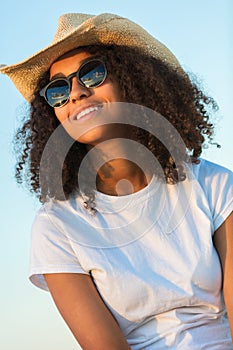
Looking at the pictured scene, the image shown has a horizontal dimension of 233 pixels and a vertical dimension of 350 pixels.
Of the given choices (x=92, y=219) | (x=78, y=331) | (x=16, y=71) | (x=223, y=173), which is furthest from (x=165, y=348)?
(x=16, y=71)

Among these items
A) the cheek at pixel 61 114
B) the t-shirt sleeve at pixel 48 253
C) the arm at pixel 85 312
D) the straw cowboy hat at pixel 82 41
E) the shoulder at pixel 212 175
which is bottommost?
the arm at pixel 85 312

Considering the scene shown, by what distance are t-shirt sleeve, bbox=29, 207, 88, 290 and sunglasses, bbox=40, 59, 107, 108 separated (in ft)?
1.88

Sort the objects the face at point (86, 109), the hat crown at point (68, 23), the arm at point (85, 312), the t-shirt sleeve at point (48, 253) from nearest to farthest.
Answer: the arm at point (85, 312) < the t-shirt sleeve at point (48, 253) < the face at point (86, 109) < the hat crown at point (68, 23)

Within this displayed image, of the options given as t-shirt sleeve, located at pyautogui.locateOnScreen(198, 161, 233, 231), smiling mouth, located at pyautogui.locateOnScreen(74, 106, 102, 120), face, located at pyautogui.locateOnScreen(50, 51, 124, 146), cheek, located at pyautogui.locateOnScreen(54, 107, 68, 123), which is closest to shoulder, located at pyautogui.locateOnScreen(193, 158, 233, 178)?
t-shirt sleeve, located at pyautogui.locateOnScreen(198, 161, 233, 231)

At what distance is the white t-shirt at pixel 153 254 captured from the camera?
125 inches

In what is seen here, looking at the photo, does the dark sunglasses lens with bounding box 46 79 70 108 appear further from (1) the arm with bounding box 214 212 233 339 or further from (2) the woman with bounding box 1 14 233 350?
(1) the arm with bounding box 214 212 233 339

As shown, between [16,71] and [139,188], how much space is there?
3.05ft

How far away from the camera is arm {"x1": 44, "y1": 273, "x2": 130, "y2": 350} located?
314 cm

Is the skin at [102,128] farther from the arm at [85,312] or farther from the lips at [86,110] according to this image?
the arm at [85,312]

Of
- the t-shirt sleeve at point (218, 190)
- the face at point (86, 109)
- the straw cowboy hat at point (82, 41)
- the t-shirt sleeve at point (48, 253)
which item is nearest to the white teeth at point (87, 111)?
the face at point (86, 109)

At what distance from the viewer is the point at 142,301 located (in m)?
3.17

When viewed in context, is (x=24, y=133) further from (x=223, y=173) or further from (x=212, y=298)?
(x=212, y=298)

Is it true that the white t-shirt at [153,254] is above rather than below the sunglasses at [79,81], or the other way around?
below

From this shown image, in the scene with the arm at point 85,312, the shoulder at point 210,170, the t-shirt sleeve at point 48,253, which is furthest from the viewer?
the shoulder at point 210,170
